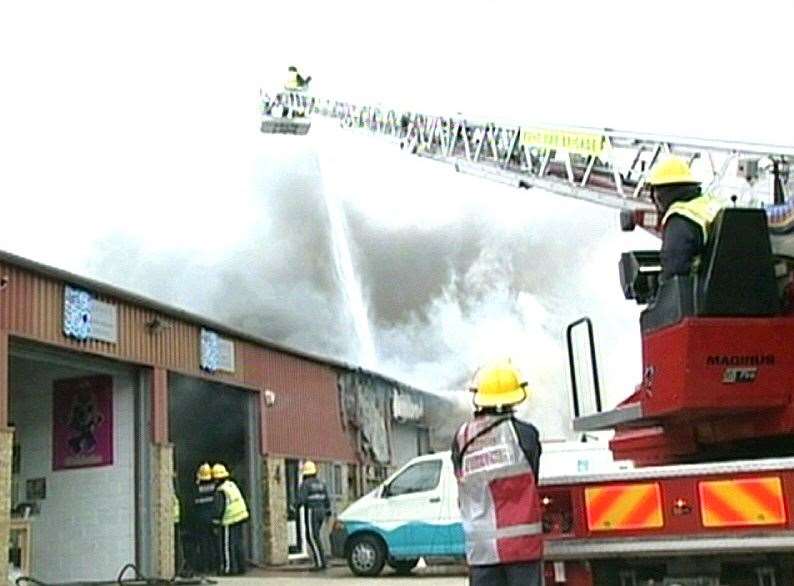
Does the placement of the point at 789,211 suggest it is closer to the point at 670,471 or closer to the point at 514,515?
the point at 670,471

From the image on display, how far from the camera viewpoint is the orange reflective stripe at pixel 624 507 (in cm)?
440

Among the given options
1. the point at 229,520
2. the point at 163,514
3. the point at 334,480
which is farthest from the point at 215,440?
the point at 163,514

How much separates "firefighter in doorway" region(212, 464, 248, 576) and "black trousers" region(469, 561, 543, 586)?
1368cm

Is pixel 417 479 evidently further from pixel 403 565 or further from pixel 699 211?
pixel 699 211

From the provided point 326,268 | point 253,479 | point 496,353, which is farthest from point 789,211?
point 326,268

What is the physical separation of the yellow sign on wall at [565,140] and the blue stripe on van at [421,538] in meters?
5.53

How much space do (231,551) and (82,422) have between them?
135 inches

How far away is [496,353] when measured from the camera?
79.7 feet

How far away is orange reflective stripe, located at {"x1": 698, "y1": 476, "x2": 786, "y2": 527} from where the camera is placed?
4.14m

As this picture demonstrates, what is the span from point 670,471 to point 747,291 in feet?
2.47

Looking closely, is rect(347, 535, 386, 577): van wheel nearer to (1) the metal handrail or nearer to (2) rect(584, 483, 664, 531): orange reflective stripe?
(1) the metal handrail

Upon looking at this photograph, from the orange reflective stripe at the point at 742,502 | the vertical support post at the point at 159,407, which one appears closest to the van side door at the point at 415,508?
the vertical support post at the point at 159,407

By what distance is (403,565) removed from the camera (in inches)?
680

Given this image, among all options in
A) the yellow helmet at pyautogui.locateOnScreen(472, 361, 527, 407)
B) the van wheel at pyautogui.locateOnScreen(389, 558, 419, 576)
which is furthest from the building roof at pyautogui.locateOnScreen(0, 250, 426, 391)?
the yellow helmet at pyautogui.locateOnScreen(472, 361, 527, 407)
